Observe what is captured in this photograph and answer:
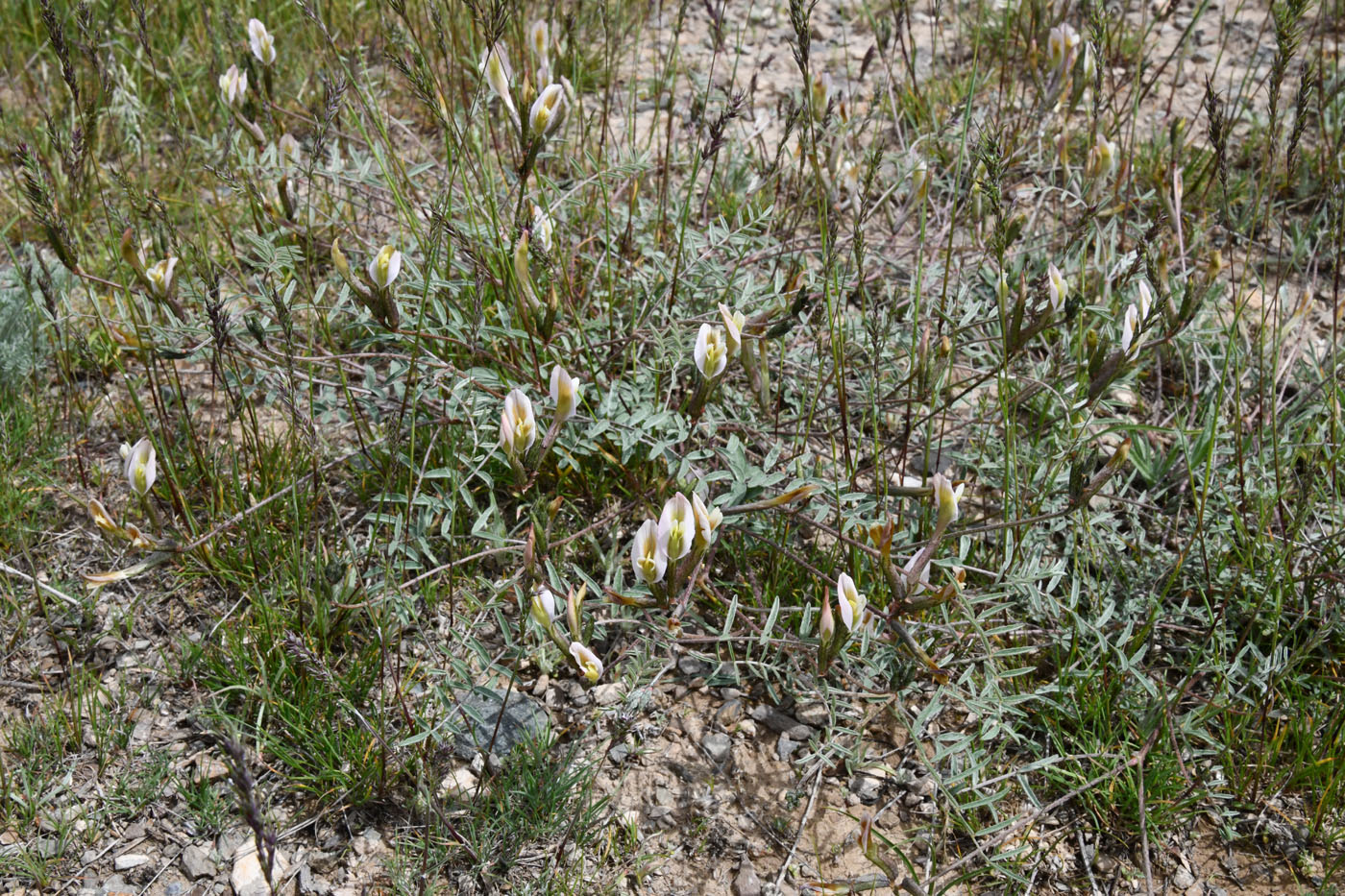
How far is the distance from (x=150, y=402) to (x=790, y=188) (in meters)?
2.02

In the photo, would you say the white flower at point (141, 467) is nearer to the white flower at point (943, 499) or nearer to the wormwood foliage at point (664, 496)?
the wormwood foliage at point (664, 496)

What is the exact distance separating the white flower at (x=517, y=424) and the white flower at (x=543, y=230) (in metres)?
0.63

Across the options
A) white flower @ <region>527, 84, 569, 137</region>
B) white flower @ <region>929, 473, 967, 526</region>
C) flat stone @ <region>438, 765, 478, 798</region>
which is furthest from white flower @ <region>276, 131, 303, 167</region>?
white flower @ <region>929, 473, 967, 526</region>

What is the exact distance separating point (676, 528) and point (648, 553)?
70 millimetres

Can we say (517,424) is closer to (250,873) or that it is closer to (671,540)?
(671,540)

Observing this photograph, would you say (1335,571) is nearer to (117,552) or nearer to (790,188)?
(790,188)

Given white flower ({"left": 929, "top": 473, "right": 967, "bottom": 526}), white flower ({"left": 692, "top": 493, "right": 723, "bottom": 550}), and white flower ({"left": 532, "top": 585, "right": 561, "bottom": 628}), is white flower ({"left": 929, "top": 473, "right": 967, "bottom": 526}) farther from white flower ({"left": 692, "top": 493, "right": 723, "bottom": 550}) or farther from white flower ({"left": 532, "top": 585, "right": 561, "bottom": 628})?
white flower ({"left": 532, "top": 585, "right": 561, "bottom": 628})

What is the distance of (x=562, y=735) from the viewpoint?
7.47 ft

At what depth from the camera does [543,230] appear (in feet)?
8.35

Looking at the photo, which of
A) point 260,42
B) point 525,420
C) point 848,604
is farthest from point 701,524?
point 260,42

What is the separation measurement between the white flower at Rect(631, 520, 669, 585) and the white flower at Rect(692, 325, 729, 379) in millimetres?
382

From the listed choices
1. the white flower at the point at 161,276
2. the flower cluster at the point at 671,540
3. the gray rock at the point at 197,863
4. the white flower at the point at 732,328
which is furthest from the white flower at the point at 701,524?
the white flower at the point at 161,276

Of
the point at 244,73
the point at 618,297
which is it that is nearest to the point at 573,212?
the point at 618,297

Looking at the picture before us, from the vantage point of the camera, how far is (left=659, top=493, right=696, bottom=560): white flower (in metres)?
1.89
